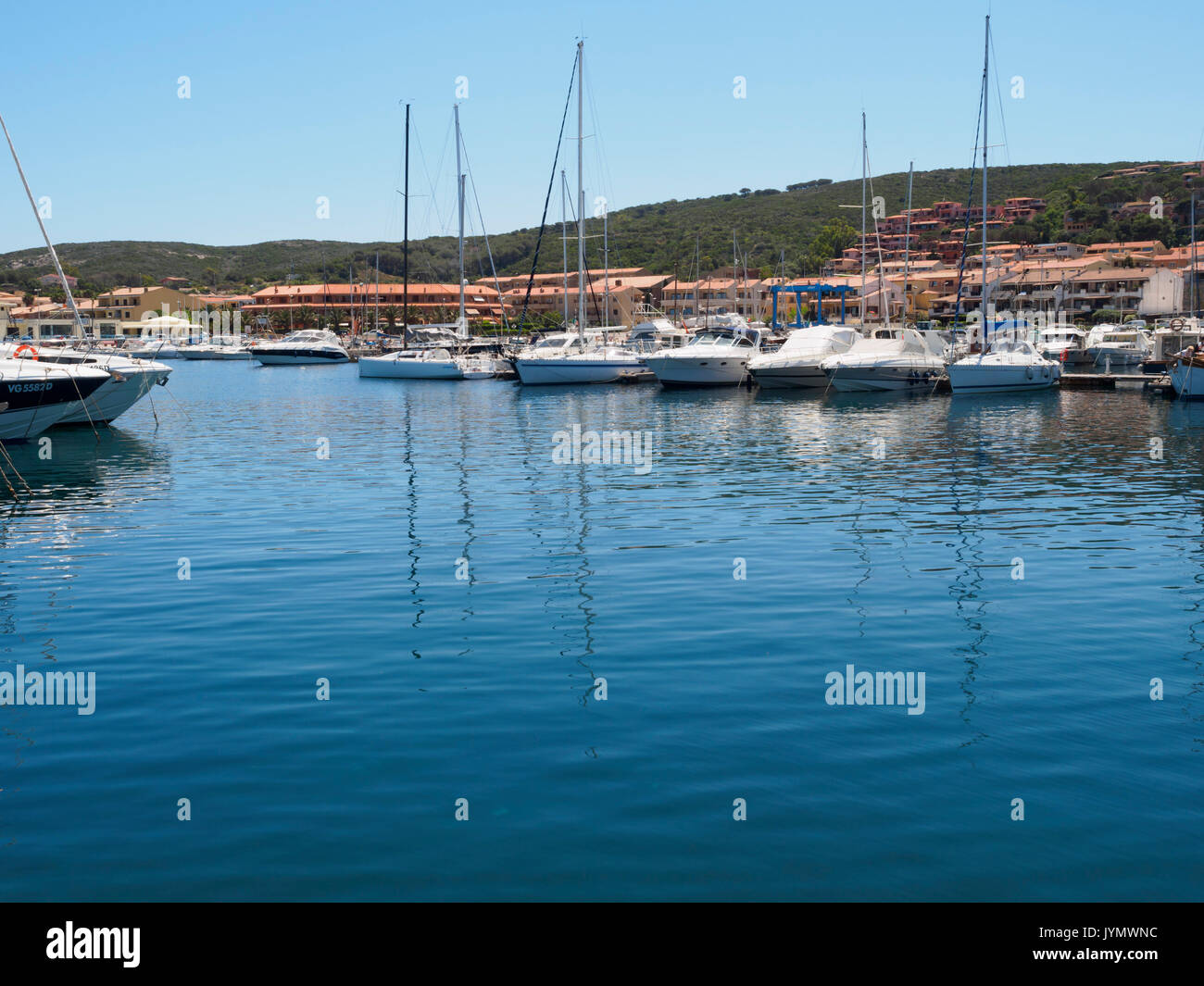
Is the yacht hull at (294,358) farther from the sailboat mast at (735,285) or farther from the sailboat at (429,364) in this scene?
the sailboat mast at (735,285)

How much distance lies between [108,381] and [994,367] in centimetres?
3746

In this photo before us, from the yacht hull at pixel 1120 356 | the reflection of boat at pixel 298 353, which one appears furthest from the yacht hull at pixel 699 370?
the reflection of boat at pixel 298 353

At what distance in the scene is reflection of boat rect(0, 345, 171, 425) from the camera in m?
36.8

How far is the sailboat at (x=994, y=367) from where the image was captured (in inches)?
2060

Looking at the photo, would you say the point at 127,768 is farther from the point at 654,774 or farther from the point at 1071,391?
the point at 1071,391

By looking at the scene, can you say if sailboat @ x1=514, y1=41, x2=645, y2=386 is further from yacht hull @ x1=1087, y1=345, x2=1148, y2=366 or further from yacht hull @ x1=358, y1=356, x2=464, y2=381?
yacht hull @ x1=1087, y1=345, x2=1148, y2=366

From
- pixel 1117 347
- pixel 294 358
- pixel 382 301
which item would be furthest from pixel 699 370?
pixel 382 301

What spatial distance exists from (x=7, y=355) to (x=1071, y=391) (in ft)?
152

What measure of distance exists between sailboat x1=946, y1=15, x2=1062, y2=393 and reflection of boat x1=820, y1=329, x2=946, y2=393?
144 centimetres

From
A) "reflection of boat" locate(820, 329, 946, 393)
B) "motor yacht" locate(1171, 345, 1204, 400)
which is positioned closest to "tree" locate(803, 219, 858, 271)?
"reflection of boat" locate(820, 329, 946, 393)

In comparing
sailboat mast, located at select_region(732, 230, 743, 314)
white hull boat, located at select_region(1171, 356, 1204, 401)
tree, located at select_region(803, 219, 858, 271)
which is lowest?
white hull boat, located at select_region(1171, 356, 1204, 401)

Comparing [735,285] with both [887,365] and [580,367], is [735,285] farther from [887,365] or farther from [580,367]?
[887,365]

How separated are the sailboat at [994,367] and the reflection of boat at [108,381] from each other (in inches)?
1335
